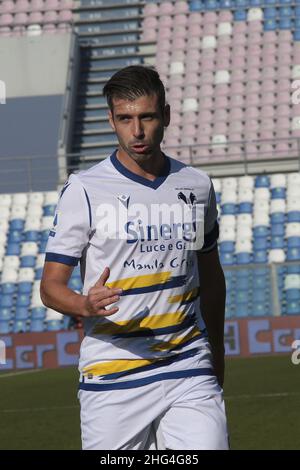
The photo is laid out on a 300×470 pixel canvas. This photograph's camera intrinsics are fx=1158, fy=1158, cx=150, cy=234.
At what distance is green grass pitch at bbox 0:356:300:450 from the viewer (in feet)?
32.6

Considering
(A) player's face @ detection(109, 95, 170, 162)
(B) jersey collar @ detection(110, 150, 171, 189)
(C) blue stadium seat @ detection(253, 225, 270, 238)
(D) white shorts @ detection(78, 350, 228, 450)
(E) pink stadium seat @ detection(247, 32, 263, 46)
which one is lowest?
(D) white shorts @ detection(78, 350, 228, 450)

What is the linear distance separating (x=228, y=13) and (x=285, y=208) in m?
7.20

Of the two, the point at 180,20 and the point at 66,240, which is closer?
the point at 66,240

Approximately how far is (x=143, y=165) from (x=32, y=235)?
20.6 m

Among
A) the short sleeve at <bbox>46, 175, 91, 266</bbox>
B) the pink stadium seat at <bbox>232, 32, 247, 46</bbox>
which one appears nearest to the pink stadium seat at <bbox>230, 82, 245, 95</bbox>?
the pink stadium seat at <bbox>232, 32, 247, 46</bbox>

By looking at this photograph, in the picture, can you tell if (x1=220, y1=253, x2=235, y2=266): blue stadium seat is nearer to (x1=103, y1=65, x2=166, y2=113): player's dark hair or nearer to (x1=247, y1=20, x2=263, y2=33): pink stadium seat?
(x1=247, y1=20, x2=263, y2=33): pink stadium seat

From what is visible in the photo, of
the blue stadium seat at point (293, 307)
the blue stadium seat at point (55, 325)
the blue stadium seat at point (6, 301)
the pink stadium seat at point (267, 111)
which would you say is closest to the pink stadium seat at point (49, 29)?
the pink stadium seat at point (267, 111)

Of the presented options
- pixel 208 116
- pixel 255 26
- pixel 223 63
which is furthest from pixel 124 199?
pixel 255 26

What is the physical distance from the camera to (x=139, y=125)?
4164 mm

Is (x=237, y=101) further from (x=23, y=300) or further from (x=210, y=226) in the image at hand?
(x=210, y=226)

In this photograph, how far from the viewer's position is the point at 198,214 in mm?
4469

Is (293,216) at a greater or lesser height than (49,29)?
lesser

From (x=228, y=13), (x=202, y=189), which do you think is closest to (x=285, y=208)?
(x=228, y=13)

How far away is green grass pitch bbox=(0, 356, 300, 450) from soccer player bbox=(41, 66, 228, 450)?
200 inches
